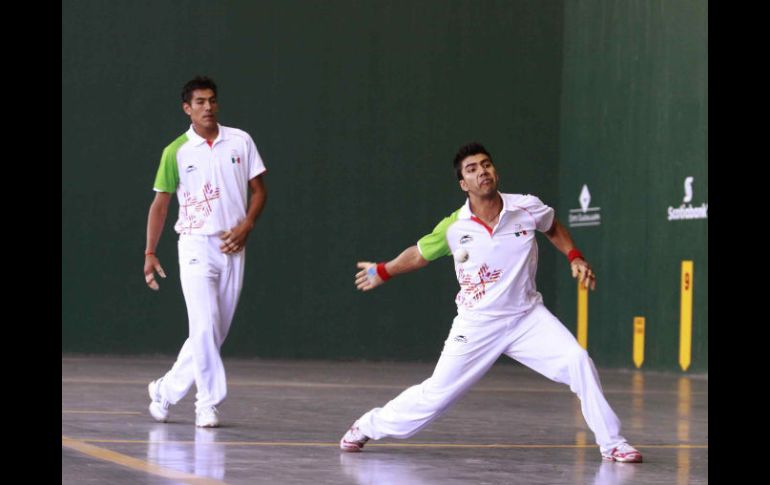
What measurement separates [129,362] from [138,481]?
9374mm

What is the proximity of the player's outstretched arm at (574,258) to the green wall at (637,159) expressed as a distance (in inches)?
274

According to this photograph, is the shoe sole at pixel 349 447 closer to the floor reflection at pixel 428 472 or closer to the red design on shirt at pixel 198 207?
the floor reflection at pixel 428 472

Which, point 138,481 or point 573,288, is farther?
point 573,288

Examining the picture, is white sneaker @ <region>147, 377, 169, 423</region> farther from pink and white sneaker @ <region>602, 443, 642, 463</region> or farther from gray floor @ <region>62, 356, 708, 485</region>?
pink and white sneaker @ <region>602, 443, 642, 463</region>

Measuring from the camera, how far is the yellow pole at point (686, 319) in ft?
44.8

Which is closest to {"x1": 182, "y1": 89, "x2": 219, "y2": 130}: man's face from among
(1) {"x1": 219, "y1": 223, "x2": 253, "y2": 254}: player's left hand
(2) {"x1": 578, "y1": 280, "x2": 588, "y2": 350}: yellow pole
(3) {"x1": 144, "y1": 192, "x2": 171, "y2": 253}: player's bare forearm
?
(3) {"x1": 144, "y1": 192, "x2": 171, "y2": 253}: player's bare forearm

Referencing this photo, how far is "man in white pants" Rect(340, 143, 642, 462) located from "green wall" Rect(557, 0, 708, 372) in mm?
7165

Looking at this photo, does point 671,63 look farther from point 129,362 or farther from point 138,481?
point 138,481

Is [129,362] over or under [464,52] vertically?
under

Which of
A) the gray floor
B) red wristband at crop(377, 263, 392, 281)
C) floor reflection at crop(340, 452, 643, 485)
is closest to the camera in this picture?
floor reflection at crop(340, 452, 643, 485)

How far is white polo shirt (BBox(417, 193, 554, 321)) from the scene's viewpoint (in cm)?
646

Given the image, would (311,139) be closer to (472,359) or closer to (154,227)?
(154,227)

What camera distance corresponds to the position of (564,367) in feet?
20.7
